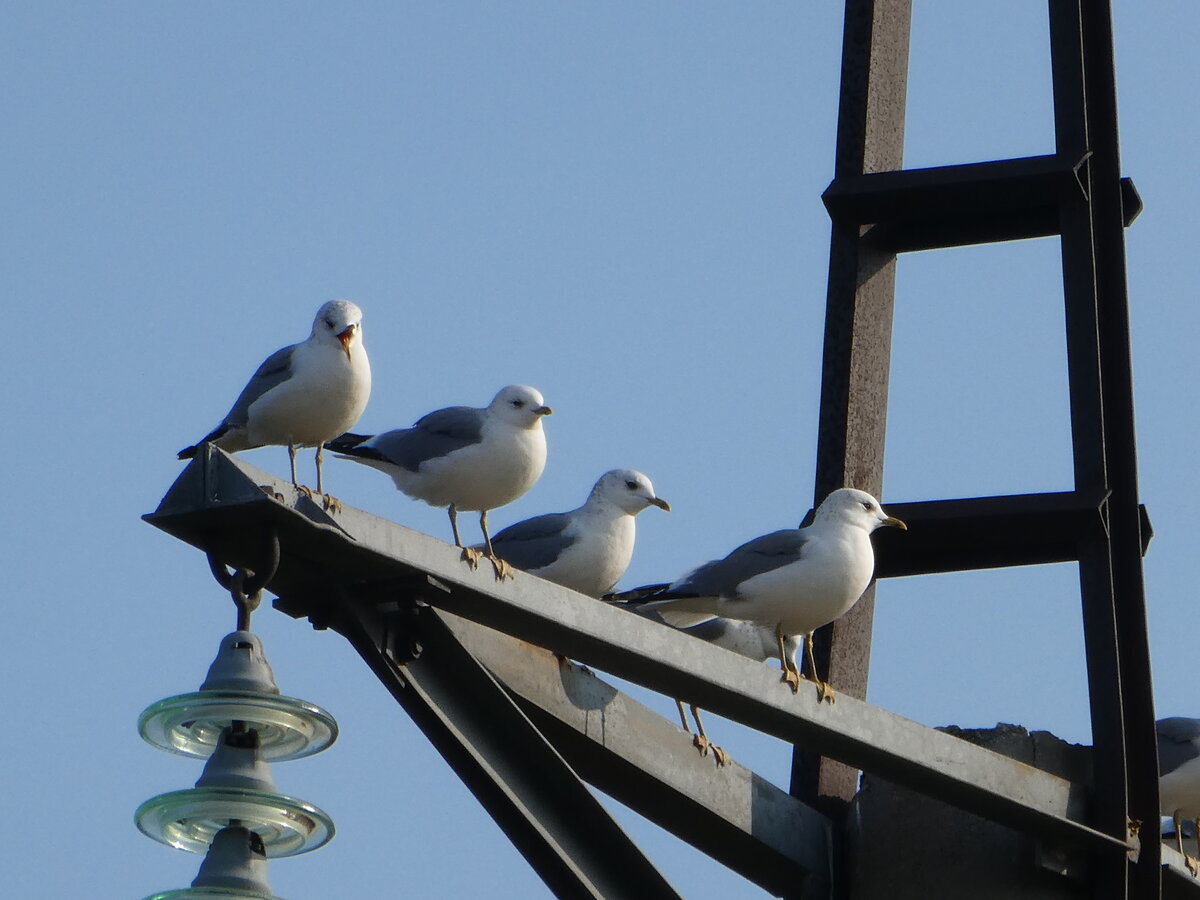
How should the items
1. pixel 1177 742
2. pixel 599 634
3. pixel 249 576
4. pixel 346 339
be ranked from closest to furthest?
pixel 249 576
pixel 599 634
pixel 346 339
pixel 1177 742

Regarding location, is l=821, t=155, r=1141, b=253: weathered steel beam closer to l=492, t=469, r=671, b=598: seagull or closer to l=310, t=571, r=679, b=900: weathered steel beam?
l=492, t=469, r=671, b=598: seagull

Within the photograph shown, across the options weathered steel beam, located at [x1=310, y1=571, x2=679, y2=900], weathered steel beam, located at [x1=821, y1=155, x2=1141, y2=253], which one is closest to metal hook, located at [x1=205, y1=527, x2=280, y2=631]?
weathered steel beam, located at [x1=310, y1=571, x2=679, y2=900]

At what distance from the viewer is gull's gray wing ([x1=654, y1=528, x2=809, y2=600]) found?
28.1ft

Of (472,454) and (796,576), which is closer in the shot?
(796,576)

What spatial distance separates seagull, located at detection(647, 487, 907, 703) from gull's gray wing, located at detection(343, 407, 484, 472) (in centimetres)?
97

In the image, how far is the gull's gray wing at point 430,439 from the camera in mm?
8703

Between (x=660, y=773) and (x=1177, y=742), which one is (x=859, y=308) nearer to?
(x=660, y=773)

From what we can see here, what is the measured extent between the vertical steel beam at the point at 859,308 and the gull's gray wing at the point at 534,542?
1309mm

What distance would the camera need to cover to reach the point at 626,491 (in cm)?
948

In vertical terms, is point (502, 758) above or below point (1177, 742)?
below

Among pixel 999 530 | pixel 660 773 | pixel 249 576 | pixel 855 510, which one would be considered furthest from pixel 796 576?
pixel 249 576

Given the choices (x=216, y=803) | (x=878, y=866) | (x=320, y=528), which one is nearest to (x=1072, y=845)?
(x=878, y=866)

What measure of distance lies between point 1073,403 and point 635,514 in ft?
8.64

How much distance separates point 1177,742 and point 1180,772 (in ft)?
0.89
